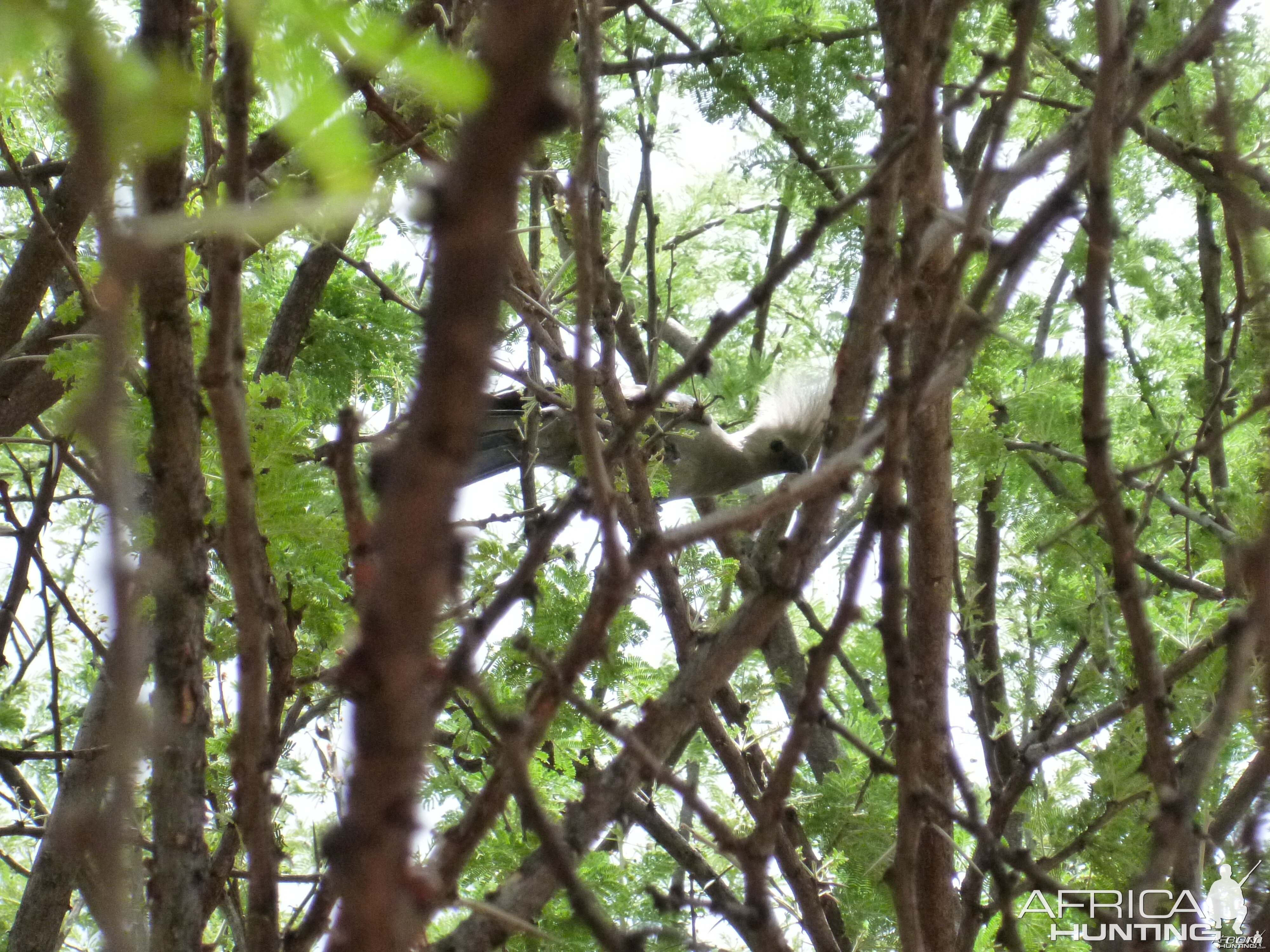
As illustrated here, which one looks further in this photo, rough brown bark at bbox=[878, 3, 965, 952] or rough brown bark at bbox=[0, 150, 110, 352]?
rough brown bark at bbox=[0, 150, 110, 352]

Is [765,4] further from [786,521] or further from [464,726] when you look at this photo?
[464,726]

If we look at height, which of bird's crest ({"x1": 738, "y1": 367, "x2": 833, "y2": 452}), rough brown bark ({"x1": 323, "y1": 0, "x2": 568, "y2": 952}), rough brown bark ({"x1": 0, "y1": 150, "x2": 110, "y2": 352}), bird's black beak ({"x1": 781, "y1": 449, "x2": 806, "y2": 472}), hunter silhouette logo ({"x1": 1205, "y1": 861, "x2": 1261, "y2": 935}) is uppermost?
bird's crest ({"x1": 738, "y1": 367, "x2": 833, "y2": 452})

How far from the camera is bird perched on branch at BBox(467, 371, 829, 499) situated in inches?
161

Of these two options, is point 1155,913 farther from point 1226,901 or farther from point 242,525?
point 1226,901

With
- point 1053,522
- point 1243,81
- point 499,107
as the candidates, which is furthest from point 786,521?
point 1243,81

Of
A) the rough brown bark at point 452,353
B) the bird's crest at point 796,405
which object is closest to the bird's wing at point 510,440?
the bird's crest at point 796,405

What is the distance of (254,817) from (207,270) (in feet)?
3.06

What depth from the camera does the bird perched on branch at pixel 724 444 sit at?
13.4ft

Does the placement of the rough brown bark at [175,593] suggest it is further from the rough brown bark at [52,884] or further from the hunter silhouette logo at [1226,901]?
the hunter silhouette logo at [1226,901]

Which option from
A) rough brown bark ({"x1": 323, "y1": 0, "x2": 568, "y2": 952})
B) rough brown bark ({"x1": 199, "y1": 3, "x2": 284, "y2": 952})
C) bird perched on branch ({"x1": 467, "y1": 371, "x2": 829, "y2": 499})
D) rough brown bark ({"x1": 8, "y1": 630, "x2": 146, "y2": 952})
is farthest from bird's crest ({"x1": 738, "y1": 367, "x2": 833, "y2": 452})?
rough brown bark ({"x1": 323, "y1": 0, "x2": 568, "y2": 952})

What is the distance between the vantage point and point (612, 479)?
1.84 m

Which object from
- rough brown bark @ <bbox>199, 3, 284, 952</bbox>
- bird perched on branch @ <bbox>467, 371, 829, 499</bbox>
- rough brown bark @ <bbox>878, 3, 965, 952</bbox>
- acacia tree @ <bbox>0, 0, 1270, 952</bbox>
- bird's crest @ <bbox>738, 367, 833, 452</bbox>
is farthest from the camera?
bird's crest @ <bbox>738, 367, 833, 452</bbox>

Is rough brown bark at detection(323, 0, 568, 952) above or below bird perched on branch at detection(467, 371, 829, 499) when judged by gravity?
below

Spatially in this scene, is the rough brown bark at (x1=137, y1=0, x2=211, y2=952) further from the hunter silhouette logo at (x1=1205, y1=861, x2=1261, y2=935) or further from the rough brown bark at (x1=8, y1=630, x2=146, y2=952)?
the hunter silhouette logo at (x1=1205, y1=861, x2=1261, y2=935)
